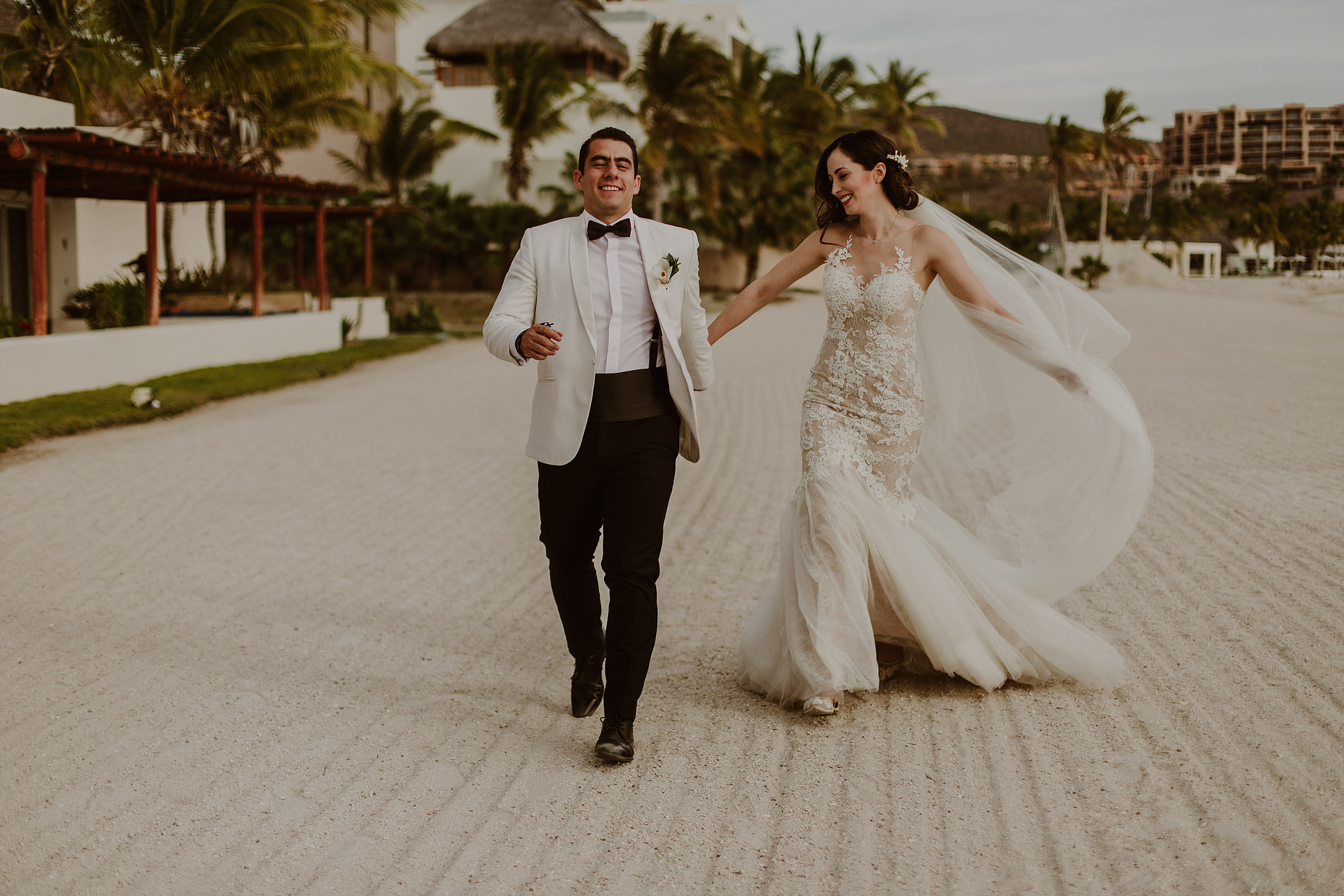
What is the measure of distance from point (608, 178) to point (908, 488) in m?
1.66

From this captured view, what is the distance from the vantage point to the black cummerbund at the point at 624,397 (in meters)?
3.82

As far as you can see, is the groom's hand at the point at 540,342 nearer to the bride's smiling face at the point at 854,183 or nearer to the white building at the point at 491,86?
the bride's smiling face at the point at 854,183

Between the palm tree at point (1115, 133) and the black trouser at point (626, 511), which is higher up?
the palm tree at point (1115, 133)

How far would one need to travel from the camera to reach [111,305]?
1656cm

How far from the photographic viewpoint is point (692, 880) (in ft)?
10.1

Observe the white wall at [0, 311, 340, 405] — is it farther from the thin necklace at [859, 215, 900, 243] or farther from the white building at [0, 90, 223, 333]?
the thin necklace at [859, 215, 900, 243]

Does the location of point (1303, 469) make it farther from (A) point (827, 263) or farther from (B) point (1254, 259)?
(B) point (1254, 259)

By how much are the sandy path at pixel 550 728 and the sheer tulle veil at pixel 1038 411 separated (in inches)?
23.7

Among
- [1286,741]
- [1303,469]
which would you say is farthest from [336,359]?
[1286,741]

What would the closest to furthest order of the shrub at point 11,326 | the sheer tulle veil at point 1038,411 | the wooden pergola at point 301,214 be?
the sheer tulle veil at point 1038,411 → the shrub at point 11,326 → the wooden pergola at point 301,214

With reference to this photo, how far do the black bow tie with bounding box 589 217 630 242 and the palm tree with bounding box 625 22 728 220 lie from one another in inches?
1165

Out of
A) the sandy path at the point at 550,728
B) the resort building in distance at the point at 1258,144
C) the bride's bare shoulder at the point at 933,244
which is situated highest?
the resort building in distance at the point at 1258,144

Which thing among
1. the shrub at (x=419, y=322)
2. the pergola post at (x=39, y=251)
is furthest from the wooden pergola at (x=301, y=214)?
the pergola post at (x=39, y=251)

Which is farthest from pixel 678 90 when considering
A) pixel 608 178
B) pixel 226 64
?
pixel 608 178
